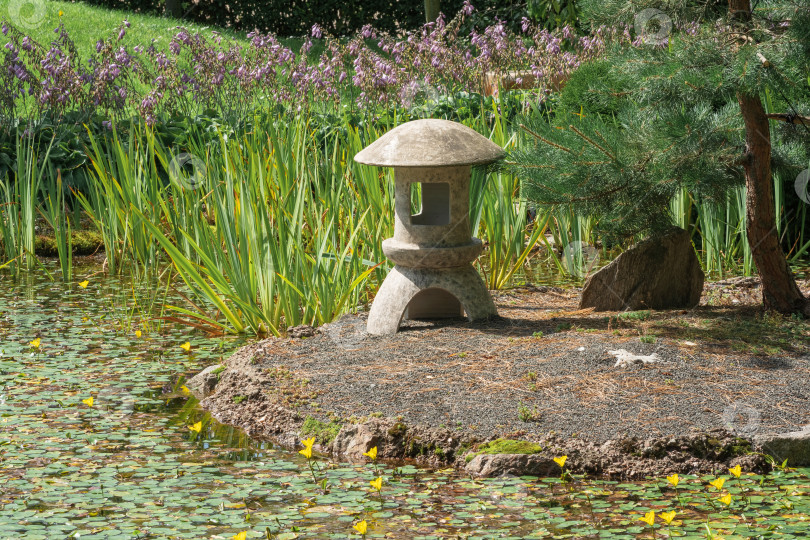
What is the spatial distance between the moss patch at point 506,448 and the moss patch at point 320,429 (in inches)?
19.7

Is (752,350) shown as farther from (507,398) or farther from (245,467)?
(245,467)

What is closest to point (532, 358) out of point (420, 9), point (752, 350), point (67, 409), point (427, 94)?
point (752, 350)

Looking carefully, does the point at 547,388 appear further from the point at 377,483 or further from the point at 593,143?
the point at 593,143

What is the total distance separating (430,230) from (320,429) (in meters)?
1.23

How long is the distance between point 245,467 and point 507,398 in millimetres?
938

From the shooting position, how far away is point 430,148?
161 inches

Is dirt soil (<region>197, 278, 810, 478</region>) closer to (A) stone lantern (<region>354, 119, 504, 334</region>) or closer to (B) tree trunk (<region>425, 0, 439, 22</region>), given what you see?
(A) stone lantern (<region>354, 119, 504, 334</region>)

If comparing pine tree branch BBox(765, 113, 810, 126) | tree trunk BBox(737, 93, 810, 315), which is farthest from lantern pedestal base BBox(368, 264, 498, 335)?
pine tree branch BBox(765, 113, 810, 126)

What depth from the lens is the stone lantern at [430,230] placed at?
13.5 ft

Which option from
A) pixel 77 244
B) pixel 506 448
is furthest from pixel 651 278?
pixel 77 244

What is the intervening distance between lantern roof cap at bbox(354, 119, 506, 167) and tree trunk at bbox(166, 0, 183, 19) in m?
12.7

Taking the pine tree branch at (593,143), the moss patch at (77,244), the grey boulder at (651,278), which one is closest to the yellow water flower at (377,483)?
the pine tree branch at (593,143)

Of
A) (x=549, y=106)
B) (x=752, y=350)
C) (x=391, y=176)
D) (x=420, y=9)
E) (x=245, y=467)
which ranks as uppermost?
(x=420, y=9)

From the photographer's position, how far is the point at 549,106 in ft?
25.7
